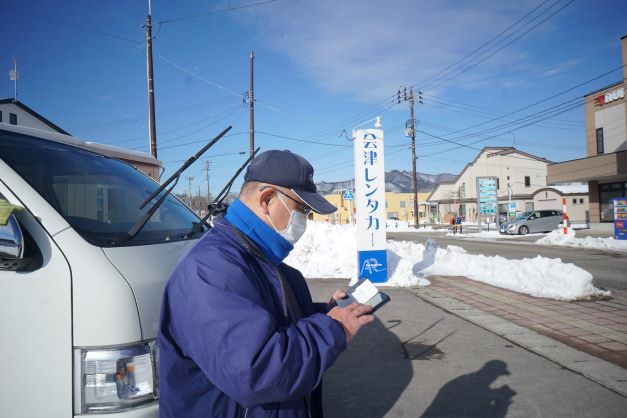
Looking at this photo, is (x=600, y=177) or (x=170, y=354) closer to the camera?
(x=170, y=354)

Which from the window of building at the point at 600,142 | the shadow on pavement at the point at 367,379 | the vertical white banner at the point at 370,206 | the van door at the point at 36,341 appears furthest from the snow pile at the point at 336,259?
the window of building at the point at 600,142

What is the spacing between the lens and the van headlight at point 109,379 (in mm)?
1590

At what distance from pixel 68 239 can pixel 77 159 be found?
4.01 ft

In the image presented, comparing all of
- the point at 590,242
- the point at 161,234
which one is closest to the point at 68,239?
the point at 161,234

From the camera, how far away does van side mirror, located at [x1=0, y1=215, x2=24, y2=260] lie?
1643 mm

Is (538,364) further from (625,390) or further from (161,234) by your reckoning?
(161,234)

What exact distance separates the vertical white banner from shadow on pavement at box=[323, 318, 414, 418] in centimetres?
364

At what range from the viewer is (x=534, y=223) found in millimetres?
29375

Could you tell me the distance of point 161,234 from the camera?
2.60 meters

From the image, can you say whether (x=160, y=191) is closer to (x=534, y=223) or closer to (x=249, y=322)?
(x=249, y=322)

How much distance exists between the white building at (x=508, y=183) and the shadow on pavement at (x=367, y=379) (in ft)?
164

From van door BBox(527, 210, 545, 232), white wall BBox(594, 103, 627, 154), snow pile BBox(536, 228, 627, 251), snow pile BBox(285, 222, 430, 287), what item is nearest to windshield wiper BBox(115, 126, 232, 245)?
snow pile BBox(285, 222, 430, 287)

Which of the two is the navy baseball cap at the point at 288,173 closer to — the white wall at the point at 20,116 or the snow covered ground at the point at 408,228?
the white wall at the point at 20,116

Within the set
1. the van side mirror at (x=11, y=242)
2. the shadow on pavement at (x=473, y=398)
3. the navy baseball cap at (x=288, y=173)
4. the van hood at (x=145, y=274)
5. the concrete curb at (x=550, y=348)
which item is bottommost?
the shadow on pavement at (x=473, y=398)
